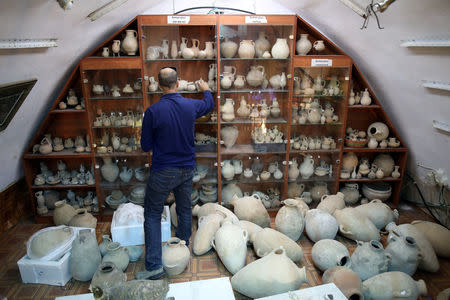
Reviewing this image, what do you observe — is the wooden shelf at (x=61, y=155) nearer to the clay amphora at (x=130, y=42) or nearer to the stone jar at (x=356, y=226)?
the clay amphora at (x=130, y=42)

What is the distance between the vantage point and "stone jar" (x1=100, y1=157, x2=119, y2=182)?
13.5 feet

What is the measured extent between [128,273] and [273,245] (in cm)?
137

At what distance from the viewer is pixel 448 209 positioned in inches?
151

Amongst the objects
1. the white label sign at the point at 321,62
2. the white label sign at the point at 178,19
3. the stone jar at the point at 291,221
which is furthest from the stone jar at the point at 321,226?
the white label sign at the point at 178,19

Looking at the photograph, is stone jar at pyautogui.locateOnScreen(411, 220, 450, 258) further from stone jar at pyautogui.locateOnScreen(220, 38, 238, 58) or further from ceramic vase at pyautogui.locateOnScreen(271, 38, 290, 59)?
stone jar at pyautogui.locateOnScreen(220, 38, 238, 58)

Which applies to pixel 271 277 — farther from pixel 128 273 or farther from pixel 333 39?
pixel 333 39

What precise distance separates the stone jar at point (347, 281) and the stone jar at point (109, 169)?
2698 millimetres

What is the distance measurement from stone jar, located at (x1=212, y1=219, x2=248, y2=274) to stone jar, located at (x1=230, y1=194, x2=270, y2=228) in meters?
0.49

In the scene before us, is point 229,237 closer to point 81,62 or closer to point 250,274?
point 250,274

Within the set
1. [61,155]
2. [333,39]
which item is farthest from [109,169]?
[333,39]

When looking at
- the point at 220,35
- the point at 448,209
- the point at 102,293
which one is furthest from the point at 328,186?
the point at 102,293

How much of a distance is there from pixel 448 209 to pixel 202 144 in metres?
2.92

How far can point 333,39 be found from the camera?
13.4 feet

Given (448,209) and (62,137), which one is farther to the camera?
(62,137)
